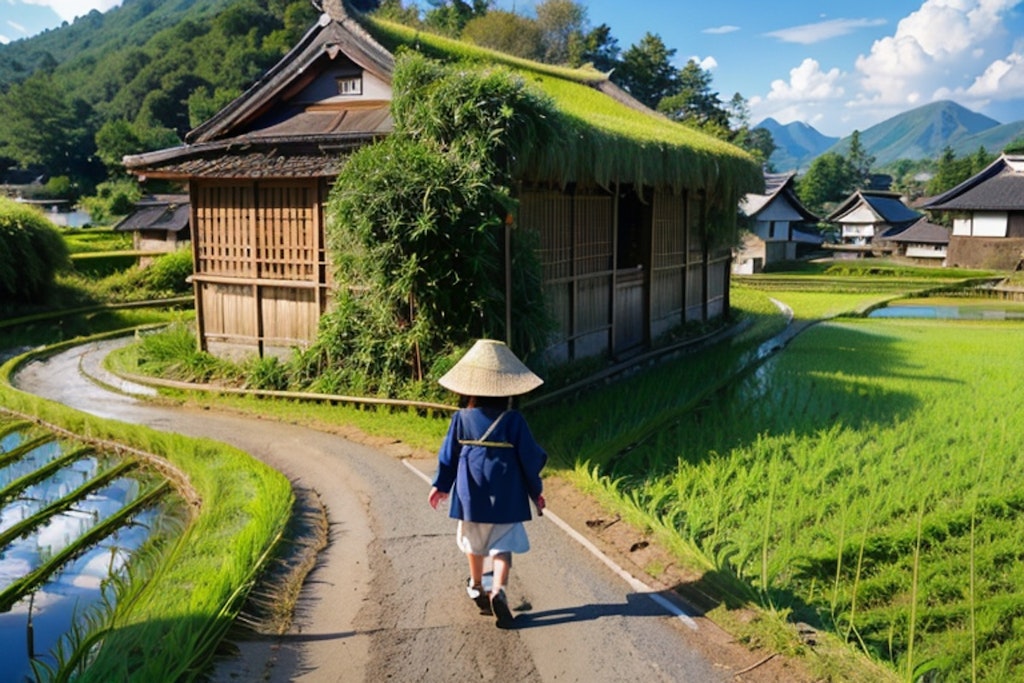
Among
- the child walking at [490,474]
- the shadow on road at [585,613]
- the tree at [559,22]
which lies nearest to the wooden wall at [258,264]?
the child walking at [490,474]

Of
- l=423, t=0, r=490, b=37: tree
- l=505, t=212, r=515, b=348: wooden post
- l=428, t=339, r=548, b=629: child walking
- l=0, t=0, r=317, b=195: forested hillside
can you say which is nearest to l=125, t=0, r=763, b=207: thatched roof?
l=505, t=212, r=515, b=348: wooden post

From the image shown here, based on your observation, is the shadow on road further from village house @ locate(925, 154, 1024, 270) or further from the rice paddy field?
village house @ locate(925, 154, 1024, 270)

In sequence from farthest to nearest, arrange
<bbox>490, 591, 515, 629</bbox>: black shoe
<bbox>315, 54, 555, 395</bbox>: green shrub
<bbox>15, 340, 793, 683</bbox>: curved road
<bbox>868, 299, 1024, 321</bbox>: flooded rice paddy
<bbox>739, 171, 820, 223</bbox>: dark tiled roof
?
<bbox>739, 171, 820, 223</bbox>: dark tiled roof < <bbox>868, 299, 1024, 321</bbox>: flooded rice paddy < <bbox>315, 54, 555, 395</bbox>: green shrub < <bbox>490, 591, 515, 629</bbox>: black shoe < <bbox>15, 340, 793, 683</bbox>: curved road

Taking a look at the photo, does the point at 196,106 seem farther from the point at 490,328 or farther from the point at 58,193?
the point at 490,328

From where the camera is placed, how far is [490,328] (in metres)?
9.73

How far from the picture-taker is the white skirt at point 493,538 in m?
5.20

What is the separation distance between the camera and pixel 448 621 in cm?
518

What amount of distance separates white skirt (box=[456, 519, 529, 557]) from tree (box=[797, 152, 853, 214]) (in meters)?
77.9

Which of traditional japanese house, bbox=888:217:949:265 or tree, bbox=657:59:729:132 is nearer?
traditional japanese house, bbox=888:217:949:265

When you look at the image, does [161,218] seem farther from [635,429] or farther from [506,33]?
[635,429]

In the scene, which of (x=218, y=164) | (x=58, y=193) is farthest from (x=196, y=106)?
(x=218, y=164)

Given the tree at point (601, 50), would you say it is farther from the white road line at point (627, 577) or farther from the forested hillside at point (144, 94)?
the white road line at point (627, 577)

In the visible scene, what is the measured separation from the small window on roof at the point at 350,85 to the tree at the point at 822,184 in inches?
2818

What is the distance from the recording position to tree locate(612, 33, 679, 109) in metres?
56.4
